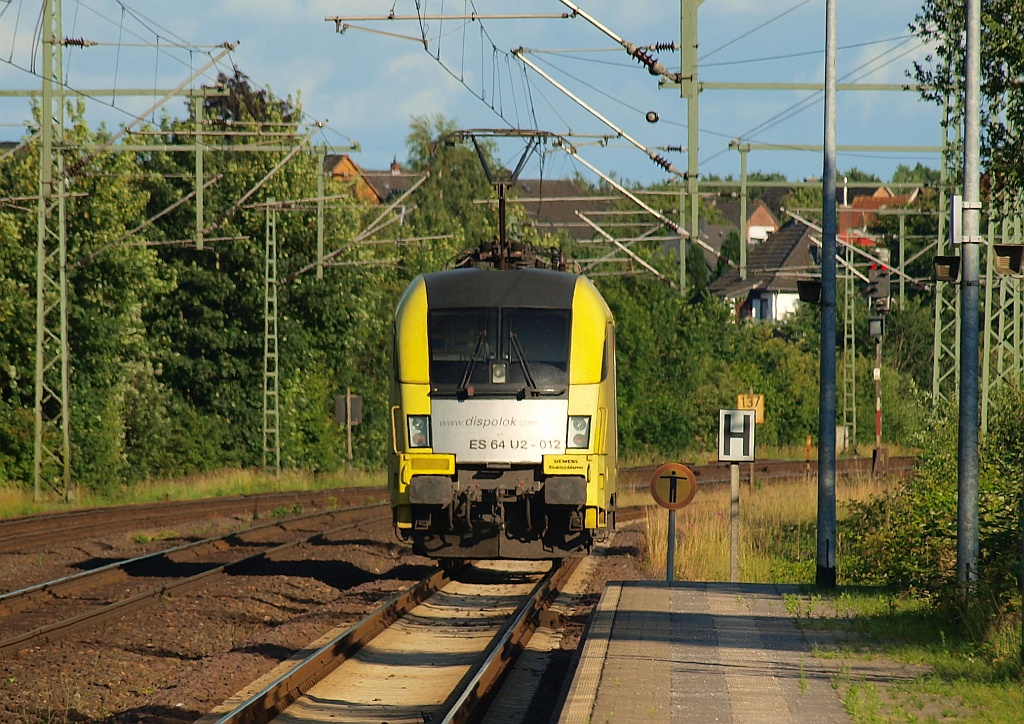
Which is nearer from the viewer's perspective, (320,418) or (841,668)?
(841,668)

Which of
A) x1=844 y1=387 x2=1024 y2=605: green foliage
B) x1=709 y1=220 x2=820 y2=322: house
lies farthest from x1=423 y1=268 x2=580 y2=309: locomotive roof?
x1=709 y1=220 x2=820 y2=322: house

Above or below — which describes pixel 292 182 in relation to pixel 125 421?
above

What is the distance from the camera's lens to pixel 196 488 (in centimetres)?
3406

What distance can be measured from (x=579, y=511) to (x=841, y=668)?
5458 mm

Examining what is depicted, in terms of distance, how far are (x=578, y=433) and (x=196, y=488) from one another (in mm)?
20560

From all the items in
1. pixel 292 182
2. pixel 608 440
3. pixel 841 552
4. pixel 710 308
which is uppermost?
pixel 292 182

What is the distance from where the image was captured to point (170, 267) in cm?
4216

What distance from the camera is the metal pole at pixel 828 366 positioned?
15.5 meters

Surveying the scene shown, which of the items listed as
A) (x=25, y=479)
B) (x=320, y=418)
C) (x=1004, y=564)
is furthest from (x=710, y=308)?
(x=1004, y=564)

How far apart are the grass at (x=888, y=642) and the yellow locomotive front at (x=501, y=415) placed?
271 centimetres

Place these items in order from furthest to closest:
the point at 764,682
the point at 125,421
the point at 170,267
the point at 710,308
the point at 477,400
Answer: the point at 710,308 < the point at 170,267 < the point at 125,421 < the point at 477,400 < the point at 764,682

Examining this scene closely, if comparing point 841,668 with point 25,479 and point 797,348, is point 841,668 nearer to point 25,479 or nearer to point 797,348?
point 25,479

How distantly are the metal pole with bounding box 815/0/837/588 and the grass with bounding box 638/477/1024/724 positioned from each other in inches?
18.3

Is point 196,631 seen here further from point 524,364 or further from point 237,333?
point 237,333
